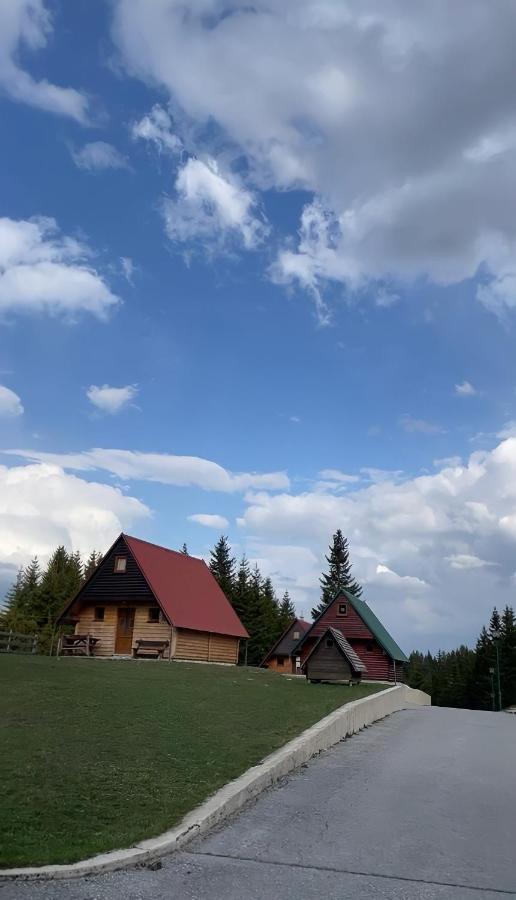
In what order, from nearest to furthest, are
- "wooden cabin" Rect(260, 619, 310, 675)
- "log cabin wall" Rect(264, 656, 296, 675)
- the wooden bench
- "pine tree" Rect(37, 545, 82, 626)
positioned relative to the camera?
the wooden bench, "wooden cabin" Rect(260, 619, 310, 675), "log cabin wall" Rect(264, 656, 296, 675), "pine tree" Rect(37, 545, 82, 626)

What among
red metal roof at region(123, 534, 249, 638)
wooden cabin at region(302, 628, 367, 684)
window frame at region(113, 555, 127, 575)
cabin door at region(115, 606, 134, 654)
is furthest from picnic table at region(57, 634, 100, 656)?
wooden cabin at region(302, 628, 367, 684)

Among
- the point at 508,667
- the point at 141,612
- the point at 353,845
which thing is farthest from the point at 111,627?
the point at 508,667

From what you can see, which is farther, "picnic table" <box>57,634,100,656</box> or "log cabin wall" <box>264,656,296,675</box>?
"log cabin wall" <box>264,656,296,675</box>

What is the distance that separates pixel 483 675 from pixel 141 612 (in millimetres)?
63434

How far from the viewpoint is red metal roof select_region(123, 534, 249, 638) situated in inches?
1487

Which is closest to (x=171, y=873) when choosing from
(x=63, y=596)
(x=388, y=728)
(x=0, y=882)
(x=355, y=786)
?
(x=0, y=882)

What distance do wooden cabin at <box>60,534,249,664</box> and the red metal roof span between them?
74mm

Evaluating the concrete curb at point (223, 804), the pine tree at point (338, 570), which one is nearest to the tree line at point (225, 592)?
the pine tree at point (338, 570)

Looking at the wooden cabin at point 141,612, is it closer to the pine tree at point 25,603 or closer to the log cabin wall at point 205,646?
the log cabin wall at point 205,646

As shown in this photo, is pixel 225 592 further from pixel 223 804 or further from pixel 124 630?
pixel 223 804

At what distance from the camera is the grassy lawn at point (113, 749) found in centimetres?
708

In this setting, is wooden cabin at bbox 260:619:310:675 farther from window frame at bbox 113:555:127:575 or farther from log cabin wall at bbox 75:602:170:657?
window frame at bbox 113:555:127:575

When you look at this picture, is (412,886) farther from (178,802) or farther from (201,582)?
(201,582)

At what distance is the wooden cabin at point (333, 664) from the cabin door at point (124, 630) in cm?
1134
